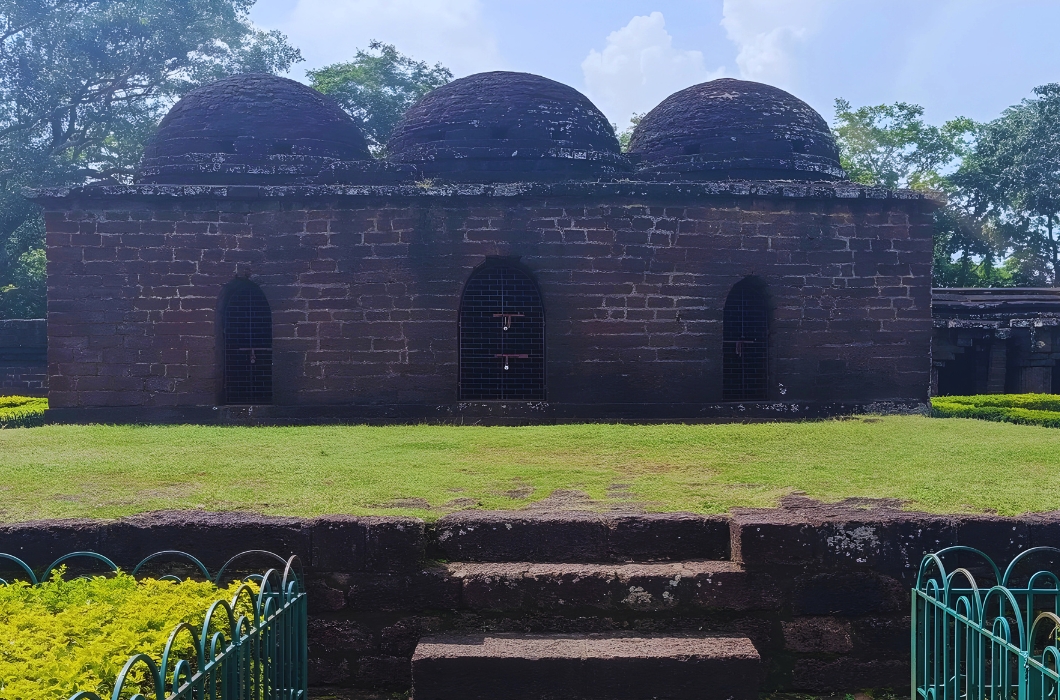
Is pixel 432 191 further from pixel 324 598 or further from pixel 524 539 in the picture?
pixel 324 598

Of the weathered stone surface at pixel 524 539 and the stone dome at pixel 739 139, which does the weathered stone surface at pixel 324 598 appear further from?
the stone dome at pixel 739 139

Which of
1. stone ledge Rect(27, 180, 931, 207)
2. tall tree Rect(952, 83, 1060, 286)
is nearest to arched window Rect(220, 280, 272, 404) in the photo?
stone ledge Rect(27, 180, 931, 207)

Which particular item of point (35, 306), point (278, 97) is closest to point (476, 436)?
point (278, 97)

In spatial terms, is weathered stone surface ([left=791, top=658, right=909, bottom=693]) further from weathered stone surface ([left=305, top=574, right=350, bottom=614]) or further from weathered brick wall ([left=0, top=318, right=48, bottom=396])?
weathered brick wall ([left=0, top=318, right=48, bottom=396])

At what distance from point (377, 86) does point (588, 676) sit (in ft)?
90.5

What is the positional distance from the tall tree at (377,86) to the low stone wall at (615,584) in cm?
2290

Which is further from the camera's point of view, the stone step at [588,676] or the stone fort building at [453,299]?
the stone fort building at [453,299]

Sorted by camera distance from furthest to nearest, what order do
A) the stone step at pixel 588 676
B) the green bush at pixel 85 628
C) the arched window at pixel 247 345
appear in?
the arched window at pixel 247 345
the stone step at pixel 588 676
the green bush at pixel 85 628

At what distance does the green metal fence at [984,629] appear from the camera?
345 cm

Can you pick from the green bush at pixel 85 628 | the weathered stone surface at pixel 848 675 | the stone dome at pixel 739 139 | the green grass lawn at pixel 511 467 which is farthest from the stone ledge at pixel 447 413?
the green bush at pixel 85 628

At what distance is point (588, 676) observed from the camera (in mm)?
4500

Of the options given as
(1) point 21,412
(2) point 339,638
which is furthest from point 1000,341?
(1) point 21,412

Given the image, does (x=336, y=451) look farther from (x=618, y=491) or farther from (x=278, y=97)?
(x=278, y=97)

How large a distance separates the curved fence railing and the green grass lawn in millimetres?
1149
